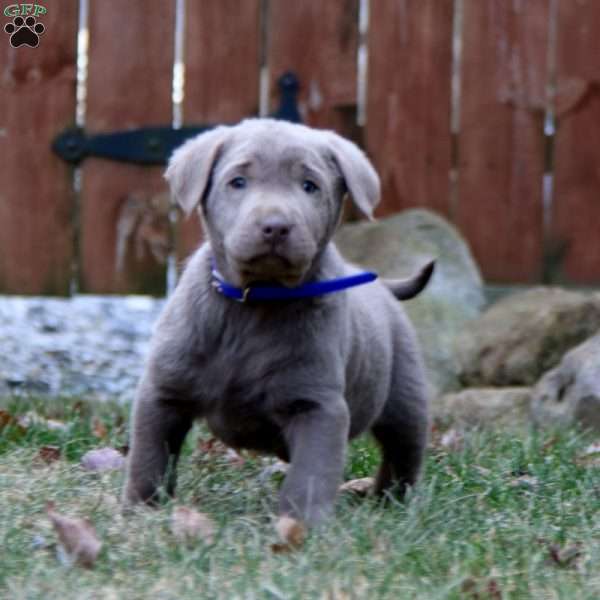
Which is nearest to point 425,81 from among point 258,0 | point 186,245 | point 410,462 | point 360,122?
point 360,122

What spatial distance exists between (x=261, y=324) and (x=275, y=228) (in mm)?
395

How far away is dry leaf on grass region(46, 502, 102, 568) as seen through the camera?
9.61 ft

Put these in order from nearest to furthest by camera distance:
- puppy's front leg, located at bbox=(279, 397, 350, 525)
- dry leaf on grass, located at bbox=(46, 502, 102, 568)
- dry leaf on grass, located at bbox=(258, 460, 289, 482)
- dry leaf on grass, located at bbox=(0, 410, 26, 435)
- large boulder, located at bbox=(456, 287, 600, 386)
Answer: dry leaf on grass, located at bbox=(46, 502, 102, 568)
puppy's front leg, located at bbox=(279, 397, 350, 525)
dry leaf on grass, located at bbox=(258, 460, 289, 482)
dry leaf on grass, located at bbox=(0, 410, 26, 435)
large boulder, located at bbox=(456, 287, 600, 386)

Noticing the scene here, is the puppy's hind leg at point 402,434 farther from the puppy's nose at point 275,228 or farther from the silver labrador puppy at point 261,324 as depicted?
the puppy's nose at point 275,228

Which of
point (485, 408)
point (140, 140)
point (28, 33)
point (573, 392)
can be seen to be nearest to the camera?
point (573, 392)

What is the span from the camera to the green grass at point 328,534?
2.78 meters

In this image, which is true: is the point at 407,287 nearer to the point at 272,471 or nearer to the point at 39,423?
the point at 272,471

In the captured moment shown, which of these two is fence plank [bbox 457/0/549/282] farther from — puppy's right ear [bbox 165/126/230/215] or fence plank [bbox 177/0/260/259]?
puppy's right ear [bbox 165/126/230/215]

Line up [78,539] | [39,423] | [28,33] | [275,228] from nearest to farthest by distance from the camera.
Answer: [78,539] < [275,228] < [39,423] < [28,33]

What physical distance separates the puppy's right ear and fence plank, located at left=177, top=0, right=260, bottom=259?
10.5 ft

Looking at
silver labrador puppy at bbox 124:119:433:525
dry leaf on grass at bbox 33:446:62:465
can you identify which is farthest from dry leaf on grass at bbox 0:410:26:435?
silver labrador puppy at bbox 124:119:433:525

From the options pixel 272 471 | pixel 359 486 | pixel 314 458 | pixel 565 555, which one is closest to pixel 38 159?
pixel 272 471

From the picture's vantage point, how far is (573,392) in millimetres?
5352

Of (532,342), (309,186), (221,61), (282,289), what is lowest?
(532,342)
